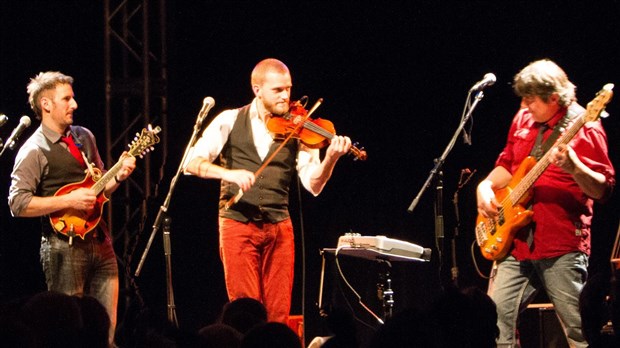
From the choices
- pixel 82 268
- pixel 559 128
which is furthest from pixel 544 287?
pixel 82 268

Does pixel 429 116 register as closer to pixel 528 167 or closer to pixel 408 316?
pixel 528 167

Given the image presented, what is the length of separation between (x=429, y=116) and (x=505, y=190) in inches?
104

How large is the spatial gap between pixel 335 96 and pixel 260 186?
8.10 ft

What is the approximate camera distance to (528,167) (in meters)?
4.82

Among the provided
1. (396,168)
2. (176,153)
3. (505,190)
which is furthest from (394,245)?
(176,153)

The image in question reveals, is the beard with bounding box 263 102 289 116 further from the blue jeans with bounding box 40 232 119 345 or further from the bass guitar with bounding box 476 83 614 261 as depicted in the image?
the blue jeans with bounding box 40 232 119 345

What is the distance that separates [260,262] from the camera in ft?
17.9

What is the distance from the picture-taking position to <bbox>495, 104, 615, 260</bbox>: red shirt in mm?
4602

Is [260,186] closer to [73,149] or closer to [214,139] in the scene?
[214,139]

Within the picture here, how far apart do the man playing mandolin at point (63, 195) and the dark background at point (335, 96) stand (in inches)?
75.3

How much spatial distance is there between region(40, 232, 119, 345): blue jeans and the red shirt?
2701 millimetres

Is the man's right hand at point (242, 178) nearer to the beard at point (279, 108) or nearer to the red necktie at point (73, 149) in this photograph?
the beard at point (279, 108)

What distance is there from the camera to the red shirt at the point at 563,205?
15.1ft

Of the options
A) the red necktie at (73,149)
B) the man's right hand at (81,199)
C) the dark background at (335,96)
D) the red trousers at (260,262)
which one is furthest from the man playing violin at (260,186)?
the dark background at (335,96)
